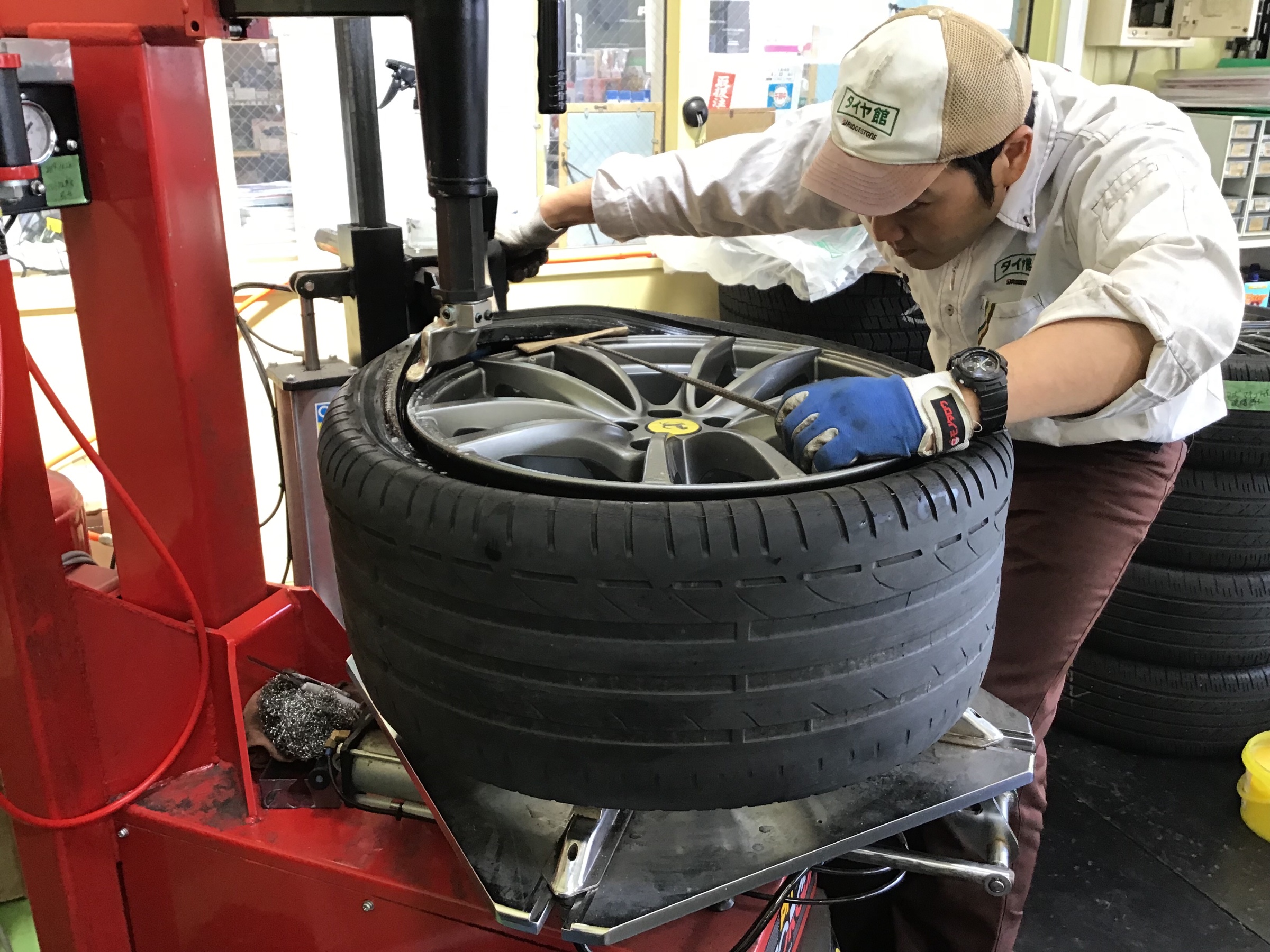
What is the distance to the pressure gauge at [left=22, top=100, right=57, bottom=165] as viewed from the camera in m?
1.03

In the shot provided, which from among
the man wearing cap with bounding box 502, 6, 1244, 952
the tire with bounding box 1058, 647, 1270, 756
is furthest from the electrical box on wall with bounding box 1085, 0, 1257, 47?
the man wearing cap with bounding box 502, 6, 1244, 952

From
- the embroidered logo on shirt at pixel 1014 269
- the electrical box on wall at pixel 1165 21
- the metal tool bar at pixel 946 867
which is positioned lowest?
the metal tool bar at pixel 946 867

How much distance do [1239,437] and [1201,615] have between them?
1.37 ft

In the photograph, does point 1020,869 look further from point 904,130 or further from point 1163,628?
point 904,130

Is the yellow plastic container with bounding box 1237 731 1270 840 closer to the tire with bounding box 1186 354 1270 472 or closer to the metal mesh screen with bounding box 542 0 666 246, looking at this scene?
the tire with bounding box 1186 354 1270 472

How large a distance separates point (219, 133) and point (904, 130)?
1.97 m

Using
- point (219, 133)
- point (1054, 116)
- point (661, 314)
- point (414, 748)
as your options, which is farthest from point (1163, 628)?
point (219, 133)

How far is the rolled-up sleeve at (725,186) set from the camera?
1.55 metres

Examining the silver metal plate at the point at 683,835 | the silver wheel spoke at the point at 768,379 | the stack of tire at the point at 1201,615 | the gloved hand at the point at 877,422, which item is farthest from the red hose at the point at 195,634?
the stack of tire at the point at 1201,615

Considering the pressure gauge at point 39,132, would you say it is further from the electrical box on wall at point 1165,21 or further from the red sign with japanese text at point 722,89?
the electrical box on wall at point 1165,21

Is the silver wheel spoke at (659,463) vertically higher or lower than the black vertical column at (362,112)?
lower

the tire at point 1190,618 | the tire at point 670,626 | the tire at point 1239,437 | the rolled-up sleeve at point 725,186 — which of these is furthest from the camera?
the tire at point 1190,618

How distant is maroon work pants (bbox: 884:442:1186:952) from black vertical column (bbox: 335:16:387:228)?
1002mm

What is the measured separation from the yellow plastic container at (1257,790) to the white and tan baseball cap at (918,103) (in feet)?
5.51
